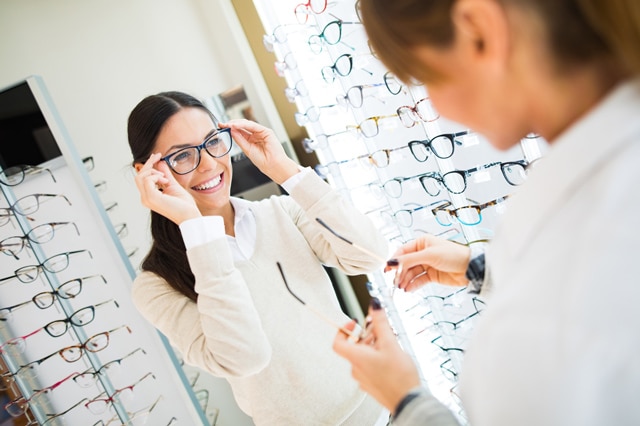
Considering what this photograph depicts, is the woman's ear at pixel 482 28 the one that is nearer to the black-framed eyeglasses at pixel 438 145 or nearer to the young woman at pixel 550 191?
the young woman at pixel 550 191

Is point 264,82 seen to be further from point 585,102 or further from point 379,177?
point 585,102

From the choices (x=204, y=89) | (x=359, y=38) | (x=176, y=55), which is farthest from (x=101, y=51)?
(x=359, y=38)

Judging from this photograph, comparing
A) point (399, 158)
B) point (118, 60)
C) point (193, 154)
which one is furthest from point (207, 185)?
point (118, 60)

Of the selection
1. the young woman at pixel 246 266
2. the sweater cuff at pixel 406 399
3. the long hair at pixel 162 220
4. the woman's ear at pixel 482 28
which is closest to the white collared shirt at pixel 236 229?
the young woman at pixel 246 266

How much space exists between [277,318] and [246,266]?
166mm

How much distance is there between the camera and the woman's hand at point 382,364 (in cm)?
67

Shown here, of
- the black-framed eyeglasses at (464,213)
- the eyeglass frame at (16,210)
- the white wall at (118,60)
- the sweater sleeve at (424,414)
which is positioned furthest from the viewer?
the white wall at (118,60)

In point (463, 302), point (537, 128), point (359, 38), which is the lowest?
point (463, 302)

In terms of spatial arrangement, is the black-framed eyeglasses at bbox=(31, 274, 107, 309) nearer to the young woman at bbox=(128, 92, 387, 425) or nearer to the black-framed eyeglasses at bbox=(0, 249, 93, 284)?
the black-framed eyeglasses at bbox=(0, 249, 93, 284)

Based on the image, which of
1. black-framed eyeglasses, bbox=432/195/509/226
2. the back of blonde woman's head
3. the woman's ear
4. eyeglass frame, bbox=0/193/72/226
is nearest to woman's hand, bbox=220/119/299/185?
black-framed eyeglasses, bbox=432/195/509/226

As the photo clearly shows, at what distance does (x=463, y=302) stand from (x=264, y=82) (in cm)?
147

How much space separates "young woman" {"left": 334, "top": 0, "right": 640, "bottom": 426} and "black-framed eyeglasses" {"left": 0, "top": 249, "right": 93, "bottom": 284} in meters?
1.73

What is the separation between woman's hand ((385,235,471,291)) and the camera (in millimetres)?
948

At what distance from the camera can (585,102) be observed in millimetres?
524
